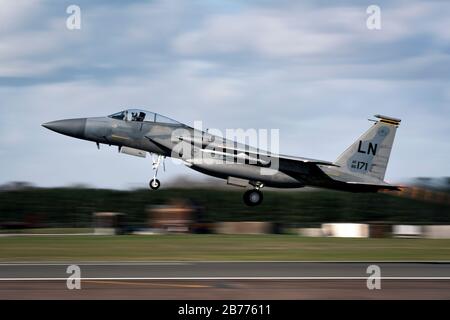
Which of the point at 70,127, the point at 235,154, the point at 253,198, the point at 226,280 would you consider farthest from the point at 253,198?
the point at 226,280

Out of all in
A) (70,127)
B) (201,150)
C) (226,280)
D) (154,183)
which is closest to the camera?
(226,280)

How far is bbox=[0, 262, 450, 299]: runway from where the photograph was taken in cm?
2081

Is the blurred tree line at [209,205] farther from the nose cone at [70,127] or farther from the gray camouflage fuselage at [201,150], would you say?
the nose cone at [70,127]

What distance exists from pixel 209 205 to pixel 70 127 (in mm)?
30449

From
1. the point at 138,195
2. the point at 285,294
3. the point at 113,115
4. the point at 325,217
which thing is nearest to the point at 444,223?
the point at 325,217

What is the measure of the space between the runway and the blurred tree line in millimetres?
30181

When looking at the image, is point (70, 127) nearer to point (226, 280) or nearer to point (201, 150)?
point (201, 150)

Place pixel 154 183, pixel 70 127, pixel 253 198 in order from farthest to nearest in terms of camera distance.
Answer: pixel 253 198
pixel 70 127
pixel 154 183

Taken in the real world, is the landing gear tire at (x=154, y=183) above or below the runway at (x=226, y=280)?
above

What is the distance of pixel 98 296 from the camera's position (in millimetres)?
20406

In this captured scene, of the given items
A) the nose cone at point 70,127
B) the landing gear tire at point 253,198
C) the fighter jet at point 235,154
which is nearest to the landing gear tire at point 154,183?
the fighter jet at point 235,154

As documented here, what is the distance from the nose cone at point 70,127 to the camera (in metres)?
30.8

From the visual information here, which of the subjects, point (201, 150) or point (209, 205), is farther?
point (209, 205)

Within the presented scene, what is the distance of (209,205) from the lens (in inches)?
2383
